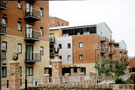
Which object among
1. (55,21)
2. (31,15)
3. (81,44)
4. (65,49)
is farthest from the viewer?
(55,21)

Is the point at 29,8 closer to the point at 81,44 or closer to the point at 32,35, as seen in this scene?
the point at 32,35

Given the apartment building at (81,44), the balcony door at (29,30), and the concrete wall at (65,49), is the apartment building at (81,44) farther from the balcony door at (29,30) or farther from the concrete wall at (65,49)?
the balcony door at (29,30)

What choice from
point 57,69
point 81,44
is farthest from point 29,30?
point 81,44

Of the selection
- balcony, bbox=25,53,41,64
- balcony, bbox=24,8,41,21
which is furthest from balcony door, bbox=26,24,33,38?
balcony, bbox=25,53,41,64

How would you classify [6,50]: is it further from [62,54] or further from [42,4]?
[62,54]

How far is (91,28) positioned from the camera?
4503 cm

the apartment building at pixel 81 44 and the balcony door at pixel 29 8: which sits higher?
the balcony door at pixel 29 8

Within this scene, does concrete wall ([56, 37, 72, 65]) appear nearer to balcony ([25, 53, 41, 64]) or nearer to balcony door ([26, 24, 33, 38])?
balcony ([25, 53, 41, 64])

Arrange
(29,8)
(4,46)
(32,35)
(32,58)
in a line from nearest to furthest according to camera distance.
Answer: (4,46)
(32,58)
(32,35)
(29,8)

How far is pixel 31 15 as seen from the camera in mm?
28828

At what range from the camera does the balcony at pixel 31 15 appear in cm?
2853

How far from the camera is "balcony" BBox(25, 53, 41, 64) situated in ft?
93.0

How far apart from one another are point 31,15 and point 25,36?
287 centimetres

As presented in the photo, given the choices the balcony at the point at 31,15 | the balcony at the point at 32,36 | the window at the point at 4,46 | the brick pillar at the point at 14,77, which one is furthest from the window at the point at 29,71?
the brick pillar at the point at 14,77
